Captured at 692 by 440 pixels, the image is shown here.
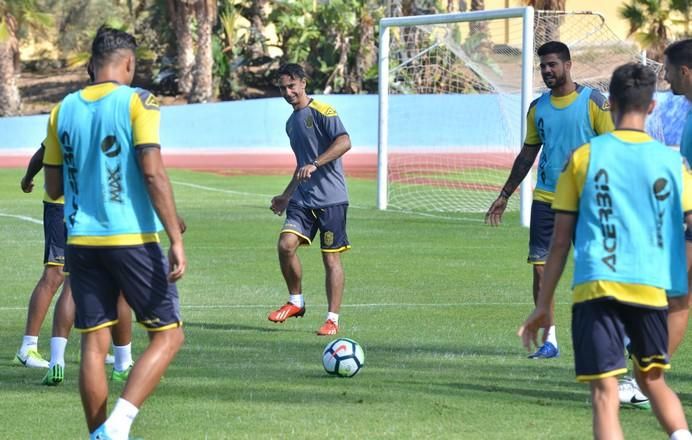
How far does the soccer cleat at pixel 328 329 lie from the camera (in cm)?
1084

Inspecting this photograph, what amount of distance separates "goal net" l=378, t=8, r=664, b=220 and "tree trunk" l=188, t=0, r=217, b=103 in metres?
7.95

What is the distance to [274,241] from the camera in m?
19.0

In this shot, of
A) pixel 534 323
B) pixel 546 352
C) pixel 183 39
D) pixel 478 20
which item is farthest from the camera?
pixel 183 39

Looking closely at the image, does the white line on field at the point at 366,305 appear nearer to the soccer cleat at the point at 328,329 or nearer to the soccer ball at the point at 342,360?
the soccer cleat at the point at 328,329

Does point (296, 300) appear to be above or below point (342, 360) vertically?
below

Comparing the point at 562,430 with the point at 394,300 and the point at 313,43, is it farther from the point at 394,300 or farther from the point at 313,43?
the point at 313,43

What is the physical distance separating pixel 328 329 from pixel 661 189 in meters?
5.55

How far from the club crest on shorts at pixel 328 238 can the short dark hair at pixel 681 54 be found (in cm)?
436

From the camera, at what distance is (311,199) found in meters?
11.6

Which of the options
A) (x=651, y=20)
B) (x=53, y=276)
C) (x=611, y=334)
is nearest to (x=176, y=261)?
(x=611, y=334)

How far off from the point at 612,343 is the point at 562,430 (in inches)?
64.7

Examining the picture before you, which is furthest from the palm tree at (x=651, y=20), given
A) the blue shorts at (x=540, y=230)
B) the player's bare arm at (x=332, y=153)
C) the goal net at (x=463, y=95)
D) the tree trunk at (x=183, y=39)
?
the blue shorts at (x=540, y=230)

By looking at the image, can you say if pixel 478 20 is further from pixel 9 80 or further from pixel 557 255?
pixel 9 80

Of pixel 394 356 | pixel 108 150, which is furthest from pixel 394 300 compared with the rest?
pixel 108 150
